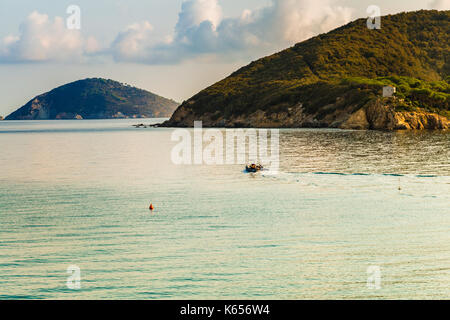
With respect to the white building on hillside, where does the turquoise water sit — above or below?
below

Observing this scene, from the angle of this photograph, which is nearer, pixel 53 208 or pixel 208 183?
pixel 53 208

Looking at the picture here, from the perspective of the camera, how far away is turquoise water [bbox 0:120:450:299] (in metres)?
24.8

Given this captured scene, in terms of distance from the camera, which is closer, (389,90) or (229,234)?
(229,234)

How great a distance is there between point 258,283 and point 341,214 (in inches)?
693

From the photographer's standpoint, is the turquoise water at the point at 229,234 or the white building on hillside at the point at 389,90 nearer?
the turquoise water at the point at 229,234

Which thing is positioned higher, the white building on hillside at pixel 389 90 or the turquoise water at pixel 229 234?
the white building on hillside at pixel 389 90

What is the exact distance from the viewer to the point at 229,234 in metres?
34.4

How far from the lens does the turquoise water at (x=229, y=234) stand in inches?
974

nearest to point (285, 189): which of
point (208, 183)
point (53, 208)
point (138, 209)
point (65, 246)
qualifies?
point (208, 183)

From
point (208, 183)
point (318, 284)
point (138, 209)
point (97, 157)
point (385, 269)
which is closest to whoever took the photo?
point (318, 284)

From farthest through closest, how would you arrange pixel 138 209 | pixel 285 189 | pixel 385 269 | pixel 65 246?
pixel 285 189
pixel 138 209
pixel 65 246
pixel 385 269

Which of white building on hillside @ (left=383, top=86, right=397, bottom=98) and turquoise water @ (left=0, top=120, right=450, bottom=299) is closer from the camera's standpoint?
turquoise water @ (left=0, top=120, right=450, bottom=299)

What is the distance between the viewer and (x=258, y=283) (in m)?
25.1
